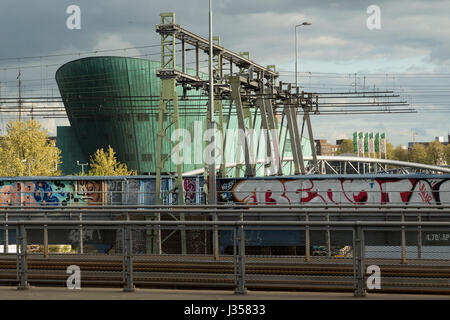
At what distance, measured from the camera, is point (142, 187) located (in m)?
43.9

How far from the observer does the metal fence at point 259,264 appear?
12.0m

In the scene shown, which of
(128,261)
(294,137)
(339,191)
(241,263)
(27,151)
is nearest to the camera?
(241,263)

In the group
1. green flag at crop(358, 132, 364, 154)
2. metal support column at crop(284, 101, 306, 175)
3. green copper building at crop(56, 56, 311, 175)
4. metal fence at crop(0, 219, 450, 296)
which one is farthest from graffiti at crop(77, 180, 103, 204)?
green flag at crop(358, 132, 364, 154)

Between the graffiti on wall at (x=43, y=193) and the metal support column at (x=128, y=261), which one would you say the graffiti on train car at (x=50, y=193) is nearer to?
the graffiti on wall at (x=43, y=193)

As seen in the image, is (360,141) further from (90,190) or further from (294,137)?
(90,190)

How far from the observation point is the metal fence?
12.0 meters

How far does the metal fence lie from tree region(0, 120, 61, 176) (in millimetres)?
49126

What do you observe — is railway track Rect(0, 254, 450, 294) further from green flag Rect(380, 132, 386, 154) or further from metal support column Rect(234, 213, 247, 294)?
green flag Rect(380, 132, 386, 154)

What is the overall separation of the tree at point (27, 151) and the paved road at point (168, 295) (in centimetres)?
5168

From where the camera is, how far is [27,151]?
64.1m

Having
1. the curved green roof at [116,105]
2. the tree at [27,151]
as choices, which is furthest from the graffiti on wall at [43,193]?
the curved green roof at [116,105]

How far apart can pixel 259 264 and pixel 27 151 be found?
53022mm

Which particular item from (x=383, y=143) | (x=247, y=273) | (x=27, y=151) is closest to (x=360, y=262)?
(x=247, y=273)
